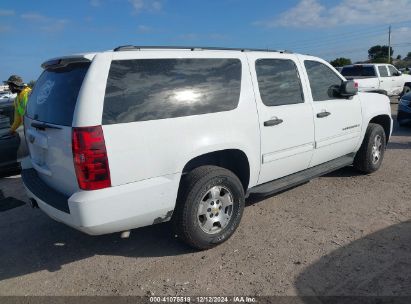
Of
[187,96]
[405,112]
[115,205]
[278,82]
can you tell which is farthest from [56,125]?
[405,112]

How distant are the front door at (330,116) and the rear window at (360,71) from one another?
11884 mm

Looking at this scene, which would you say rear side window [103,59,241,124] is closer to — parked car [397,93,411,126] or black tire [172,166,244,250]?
black tire [172,166,244,250]

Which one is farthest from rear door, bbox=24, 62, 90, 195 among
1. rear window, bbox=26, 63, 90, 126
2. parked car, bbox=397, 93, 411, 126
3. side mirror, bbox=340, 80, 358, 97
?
parked car, bbox=397, 93, 411, 126

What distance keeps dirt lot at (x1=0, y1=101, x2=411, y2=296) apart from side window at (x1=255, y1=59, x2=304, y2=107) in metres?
1.36

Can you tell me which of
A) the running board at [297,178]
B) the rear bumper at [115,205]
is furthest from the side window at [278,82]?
the rear bumper at [115,205]

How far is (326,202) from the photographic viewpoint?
4840 mm

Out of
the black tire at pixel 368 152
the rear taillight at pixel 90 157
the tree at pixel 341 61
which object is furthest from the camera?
the tree at pixel 341 61

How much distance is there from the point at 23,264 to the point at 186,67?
2467 mm

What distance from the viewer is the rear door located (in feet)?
10.1

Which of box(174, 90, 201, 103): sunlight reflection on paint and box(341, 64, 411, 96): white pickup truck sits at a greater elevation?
box(174, 90, 201, 103): sunlight reflection on paint

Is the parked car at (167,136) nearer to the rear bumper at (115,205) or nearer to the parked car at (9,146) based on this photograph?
the rear bumper at (115,205)

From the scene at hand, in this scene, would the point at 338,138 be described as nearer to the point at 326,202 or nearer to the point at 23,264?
the point at 326,202

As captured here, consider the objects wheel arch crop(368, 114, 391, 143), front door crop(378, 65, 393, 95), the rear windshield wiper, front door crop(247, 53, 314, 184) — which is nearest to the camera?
the rear windshield wiper

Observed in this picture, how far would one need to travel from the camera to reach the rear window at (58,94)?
3125 mm
